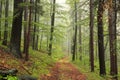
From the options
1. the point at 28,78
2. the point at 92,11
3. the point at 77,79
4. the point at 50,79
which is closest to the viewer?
the point at 28,78

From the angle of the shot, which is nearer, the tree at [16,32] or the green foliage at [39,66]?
the green foliage at [39,66]

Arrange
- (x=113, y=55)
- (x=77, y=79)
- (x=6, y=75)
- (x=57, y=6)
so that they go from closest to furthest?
(x=6, y=75)
(x=77, y=79)
(x=113, y=55)
(x=57, y=6)

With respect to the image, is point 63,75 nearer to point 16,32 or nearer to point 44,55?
point 16,32

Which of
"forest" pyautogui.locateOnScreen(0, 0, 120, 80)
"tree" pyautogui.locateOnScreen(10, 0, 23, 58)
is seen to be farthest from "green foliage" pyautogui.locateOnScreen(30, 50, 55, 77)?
"tree" pyautogui.locateOnScreen(10, 0, 23, 58)

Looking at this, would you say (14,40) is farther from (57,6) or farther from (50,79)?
(57,6)

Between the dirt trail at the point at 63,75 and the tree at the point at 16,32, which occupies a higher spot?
the tree at the point at 16,32

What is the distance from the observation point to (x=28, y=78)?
8883 millimetres

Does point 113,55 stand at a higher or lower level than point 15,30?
lower

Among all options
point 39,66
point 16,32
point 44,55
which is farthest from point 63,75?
point 44,55

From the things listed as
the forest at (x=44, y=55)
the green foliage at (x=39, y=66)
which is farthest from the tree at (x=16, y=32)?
the green foliage at (x=39, y=66)

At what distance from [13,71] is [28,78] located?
0.99 m

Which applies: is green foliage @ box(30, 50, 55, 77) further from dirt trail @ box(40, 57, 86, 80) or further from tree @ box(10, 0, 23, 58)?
tree @ box(10, 0, 23, 58)

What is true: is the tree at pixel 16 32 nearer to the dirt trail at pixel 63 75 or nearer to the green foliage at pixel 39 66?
the green foliage at pixel 39 66

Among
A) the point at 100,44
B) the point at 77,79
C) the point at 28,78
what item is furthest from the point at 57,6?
the point at 28,78
